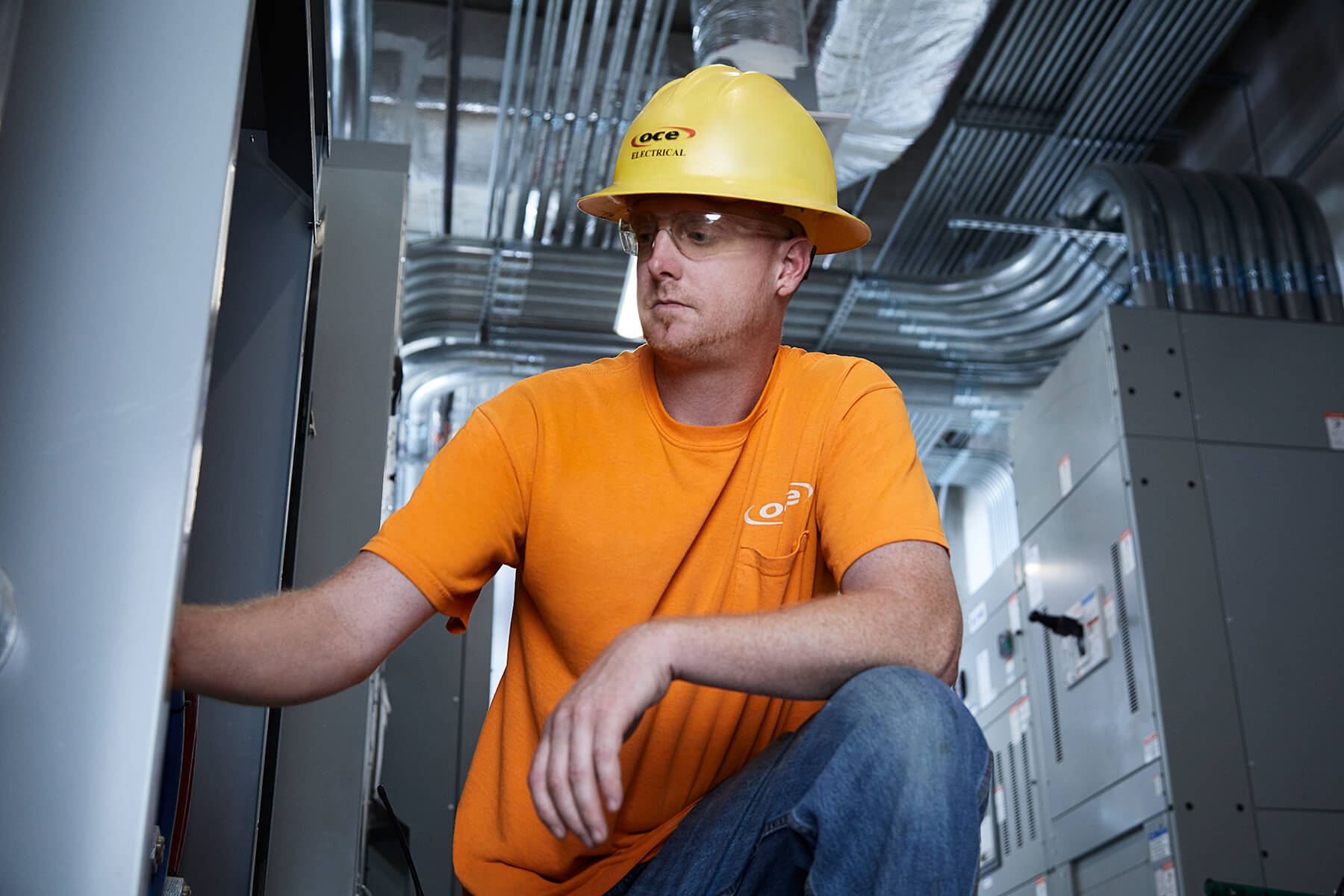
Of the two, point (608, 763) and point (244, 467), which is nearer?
point (608, 763)

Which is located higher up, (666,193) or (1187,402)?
(1187,402)

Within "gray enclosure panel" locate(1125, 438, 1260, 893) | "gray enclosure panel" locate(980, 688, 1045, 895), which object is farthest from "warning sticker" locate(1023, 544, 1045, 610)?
"gray enclosure panel" locate(1125, 438, 1260, 893)

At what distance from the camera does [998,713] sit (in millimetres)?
4301

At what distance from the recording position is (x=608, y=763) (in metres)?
0.90

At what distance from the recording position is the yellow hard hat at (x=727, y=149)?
1.46 metres

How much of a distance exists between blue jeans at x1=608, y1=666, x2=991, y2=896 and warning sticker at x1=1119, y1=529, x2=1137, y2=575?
2.34 m

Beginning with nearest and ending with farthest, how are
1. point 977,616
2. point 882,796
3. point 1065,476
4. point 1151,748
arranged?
1. point 882,796
2. point 1151,748
3. point 1065,476
4. point 977,616

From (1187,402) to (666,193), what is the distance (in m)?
2.37

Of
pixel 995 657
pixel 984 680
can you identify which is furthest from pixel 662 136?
pixel 984 680

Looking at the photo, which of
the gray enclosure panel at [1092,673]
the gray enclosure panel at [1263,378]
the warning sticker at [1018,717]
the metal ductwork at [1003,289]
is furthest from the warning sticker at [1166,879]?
the metal ductwork at [1003,289]

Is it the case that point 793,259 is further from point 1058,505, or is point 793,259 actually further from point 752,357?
point 1058,505

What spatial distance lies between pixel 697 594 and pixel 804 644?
0.35 m

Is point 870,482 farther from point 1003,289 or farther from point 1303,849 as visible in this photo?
point 1003,289

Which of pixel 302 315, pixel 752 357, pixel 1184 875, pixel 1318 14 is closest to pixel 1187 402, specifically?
pixel 1184 875
